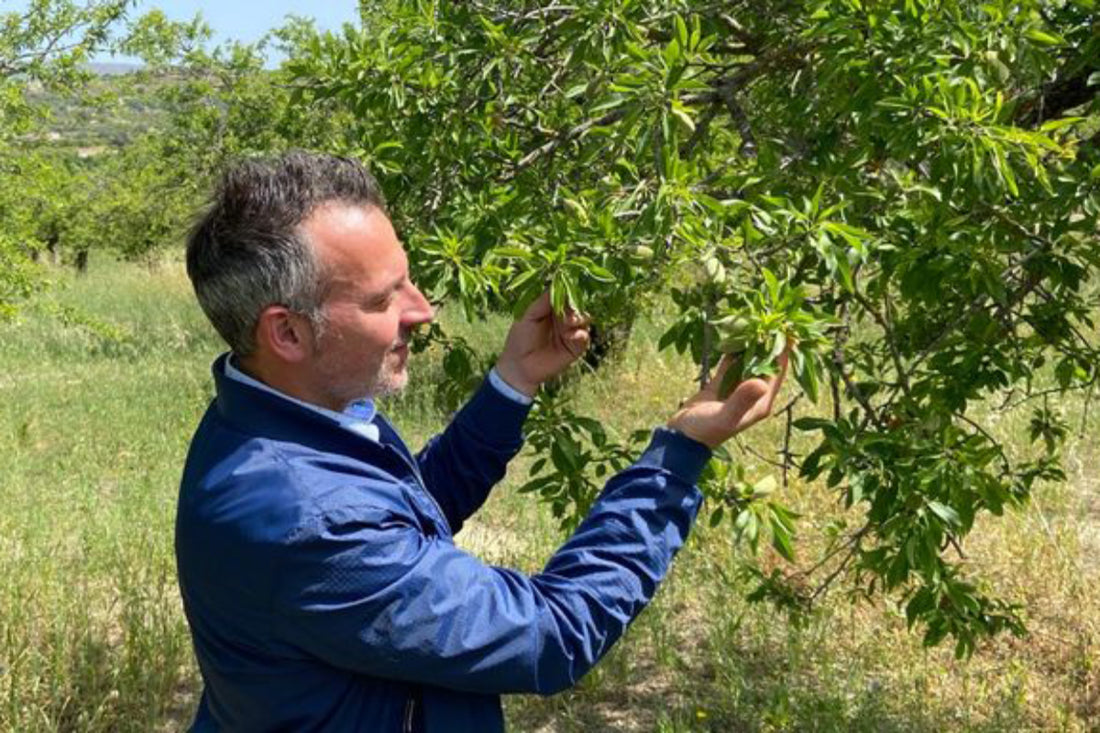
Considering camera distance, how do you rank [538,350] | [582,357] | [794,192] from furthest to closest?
[582,357] < [794,192] < [538,350]

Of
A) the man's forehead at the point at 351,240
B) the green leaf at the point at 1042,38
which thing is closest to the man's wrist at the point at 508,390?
the man's forehead at the point at 351,240

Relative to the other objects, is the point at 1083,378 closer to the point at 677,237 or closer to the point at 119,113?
the point at 677,237

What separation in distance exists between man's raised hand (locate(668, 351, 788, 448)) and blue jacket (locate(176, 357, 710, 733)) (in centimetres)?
3

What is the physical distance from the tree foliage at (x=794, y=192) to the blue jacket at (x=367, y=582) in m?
0.32

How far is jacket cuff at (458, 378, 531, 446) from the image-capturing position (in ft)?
6.91

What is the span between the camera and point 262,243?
1.54 metres

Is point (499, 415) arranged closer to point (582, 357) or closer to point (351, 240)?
point (351, 240)

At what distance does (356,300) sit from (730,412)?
53cm

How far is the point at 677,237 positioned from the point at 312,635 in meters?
0.84

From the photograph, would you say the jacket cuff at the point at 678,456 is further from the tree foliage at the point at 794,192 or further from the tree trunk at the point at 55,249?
the tree trunk at the point at 55,249

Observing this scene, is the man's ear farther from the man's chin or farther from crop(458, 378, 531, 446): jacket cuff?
crop(458, 378, 531, 446): jacket cuff

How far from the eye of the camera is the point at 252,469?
1494 millimetres

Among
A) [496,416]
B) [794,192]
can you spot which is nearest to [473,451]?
[496,416]

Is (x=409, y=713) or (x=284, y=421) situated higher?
(x=284, y=421)
